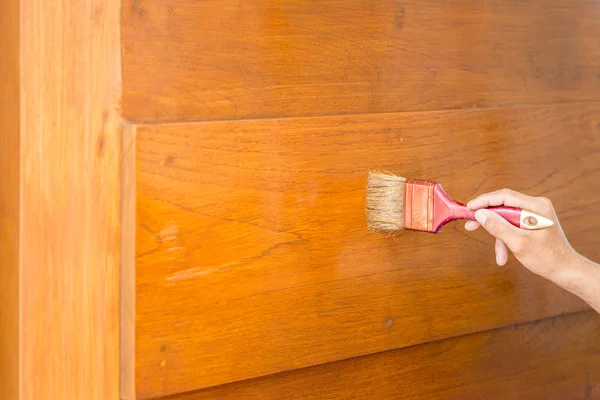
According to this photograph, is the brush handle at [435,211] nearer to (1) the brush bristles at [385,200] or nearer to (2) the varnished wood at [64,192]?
(1) the brush bristles at [385,200]

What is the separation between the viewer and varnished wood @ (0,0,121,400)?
762 millimetres

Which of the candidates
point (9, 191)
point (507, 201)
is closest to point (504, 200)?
point (507, 201)

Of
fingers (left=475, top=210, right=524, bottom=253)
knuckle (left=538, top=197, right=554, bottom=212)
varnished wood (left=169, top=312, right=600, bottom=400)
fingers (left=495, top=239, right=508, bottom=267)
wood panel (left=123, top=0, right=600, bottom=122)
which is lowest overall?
varnished wood (left=169, top=312, right=600, bottom=400)

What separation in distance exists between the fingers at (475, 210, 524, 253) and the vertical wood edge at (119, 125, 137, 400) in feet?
1.23

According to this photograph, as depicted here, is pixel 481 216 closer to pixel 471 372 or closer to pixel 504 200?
pixel 504 200

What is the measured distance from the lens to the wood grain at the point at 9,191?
810 mm

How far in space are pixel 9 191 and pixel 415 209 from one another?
1.48 feet

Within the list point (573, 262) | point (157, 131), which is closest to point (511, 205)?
point (573, 262)

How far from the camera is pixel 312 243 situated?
88cm

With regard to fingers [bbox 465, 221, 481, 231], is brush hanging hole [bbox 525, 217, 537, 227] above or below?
above

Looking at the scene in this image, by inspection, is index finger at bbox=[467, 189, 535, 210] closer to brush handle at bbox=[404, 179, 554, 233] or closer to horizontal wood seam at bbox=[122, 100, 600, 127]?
brush handle at bbox=[404, 179, 554, 233]

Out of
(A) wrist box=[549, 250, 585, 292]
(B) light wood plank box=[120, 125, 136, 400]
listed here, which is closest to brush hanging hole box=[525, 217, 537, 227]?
(A) wrist box=[549, 250, 585, 292]

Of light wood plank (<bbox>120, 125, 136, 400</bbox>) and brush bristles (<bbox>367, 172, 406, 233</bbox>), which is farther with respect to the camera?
brush bristles (<bbox>367, 172, 406, 233</bbox>)

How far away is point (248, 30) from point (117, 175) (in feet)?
0.68
